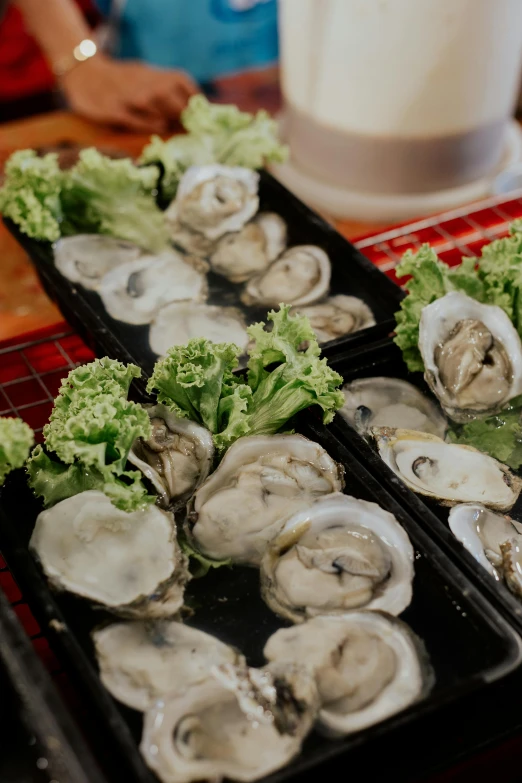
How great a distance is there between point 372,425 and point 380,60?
1037mm

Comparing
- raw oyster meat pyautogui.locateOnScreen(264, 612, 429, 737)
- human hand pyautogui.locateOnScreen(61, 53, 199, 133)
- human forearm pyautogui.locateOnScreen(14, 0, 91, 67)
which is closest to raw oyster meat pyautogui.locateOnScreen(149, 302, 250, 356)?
raw oyster meat pyautogui.locateOnScreen(264, 612, 429, 737)

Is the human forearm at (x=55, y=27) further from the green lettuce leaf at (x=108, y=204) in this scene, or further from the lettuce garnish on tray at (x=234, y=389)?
A: the lettuce garnish on tray at (x=234, y=389)

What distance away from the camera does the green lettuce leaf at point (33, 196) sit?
1963mm

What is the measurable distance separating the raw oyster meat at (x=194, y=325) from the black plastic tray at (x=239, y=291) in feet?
0.08

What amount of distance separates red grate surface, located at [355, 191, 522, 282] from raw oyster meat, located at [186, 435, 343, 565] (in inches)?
32.5

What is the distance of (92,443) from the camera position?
1274 mm

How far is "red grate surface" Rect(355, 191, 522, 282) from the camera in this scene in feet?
6.90

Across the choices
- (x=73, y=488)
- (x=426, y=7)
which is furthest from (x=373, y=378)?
(x=426, y=7)

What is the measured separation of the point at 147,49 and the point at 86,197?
63.5 inches

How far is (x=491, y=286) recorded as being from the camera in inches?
66.2

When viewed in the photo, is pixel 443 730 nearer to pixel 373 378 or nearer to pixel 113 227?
pixel 373 378

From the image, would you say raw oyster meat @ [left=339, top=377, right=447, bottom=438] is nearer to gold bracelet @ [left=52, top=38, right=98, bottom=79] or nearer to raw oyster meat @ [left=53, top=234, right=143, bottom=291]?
raw oyster meat @ [left=53, top=234, right=143, bottom=291]

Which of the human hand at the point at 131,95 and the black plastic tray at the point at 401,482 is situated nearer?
the black plastic tray at the point at 401,482

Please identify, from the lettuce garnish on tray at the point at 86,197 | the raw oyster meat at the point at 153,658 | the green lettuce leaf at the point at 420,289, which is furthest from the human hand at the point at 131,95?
the raw oyster meat at the point at 153,658
